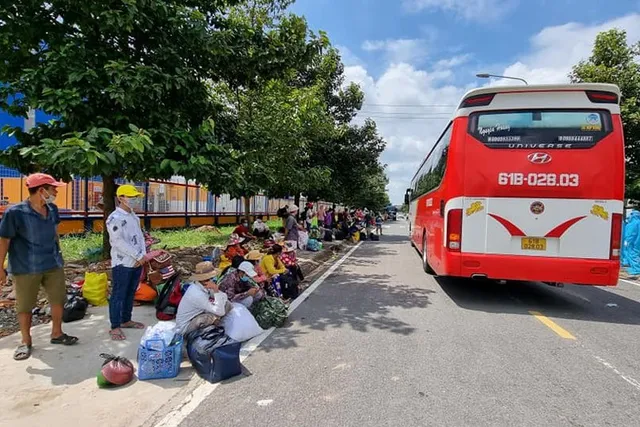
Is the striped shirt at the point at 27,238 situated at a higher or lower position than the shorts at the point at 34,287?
higher

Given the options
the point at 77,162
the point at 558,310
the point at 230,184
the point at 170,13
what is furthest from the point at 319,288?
the point at 170,13

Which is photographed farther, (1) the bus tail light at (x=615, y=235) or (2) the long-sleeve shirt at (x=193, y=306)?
(1) the bus tail light at (x=615, y=235)

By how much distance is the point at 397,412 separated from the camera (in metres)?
3.23

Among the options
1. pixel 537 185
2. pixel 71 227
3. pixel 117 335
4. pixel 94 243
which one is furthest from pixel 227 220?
pixel 537 185

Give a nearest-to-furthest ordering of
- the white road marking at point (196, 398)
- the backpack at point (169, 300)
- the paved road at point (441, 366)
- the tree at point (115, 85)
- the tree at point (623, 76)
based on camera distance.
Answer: the white road marking at point (196, 398) < the paved road at point (441, 366) < the tree at point (115, 85) < the backpack at point (169, 300) < the tree at point (623, 76)

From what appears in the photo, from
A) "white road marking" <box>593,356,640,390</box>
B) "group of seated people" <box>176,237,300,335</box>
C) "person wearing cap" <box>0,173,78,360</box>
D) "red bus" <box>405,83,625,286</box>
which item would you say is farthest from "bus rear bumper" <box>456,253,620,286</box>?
"person wearing cap" <box>0,173,78,360</box>

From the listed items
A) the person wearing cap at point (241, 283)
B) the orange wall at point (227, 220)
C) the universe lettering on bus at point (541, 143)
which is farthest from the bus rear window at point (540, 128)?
the orange wall at point (227, 220)

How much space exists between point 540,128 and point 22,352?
7232 millimetres

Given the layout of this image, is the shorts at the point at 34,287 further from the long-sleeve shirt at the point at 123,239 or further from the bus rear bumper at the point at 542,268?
the bus rear bumper at the point at 542,268

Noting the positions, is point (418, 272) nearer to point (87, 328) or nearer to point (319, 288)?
point (319, 288)

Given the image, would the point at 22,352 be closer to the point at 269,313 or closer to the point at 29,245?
the point at 29,245

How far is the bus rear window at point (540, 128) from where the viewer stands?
20.0 feet

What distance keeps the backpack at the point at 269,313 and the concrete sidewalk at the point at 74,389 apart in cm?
134

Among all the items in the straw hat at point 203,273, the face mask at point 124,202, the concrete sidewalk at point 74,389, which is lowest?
the concrete sidewalk at point 74,389
